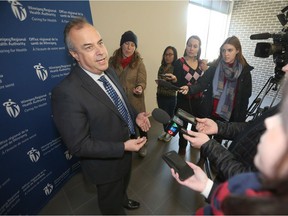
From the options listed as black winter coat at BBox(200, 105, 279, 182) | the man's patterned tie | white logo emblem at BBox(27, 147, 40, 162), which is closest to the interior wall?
the man's patterned tie

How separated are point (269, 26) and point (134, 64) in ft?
14.1

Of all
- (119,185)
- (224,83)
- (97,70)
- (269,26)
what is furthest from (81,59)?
(269,26)

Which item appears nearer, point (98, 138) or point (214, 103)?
point (98, 138)

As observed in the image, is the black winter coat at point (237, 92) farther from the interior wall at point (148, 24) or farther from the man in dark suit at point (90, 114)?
the interior wall at point (148, 24)

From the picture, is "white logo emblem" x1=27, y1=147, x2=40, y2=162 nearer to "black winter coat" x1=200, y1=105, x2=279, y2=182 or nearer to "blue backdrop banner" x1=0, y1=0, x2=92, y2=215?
"blue backdrop banner" x1=0, y1=0, x2=92, y2=215

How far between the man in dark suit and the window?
3.61 metres

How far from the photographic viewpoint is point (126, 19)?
2541 mm

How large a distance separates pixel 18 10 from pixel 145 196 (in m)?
1.85

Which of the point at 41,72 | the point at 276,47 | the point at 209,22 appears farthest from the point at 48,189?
the point at 209,22

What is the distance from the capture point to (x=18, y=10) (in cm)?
118

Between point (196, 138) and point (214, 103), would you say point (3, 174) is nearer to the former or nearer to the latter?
point (196, 138)

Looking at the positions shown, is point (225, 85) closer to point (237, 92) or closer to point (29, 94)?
point (237, 92)

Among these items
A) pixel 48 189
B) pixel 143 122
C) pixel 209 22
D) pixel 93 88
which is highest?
pixel 209 22

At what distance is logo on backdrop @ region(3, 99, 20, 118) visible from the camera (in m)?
1.20
